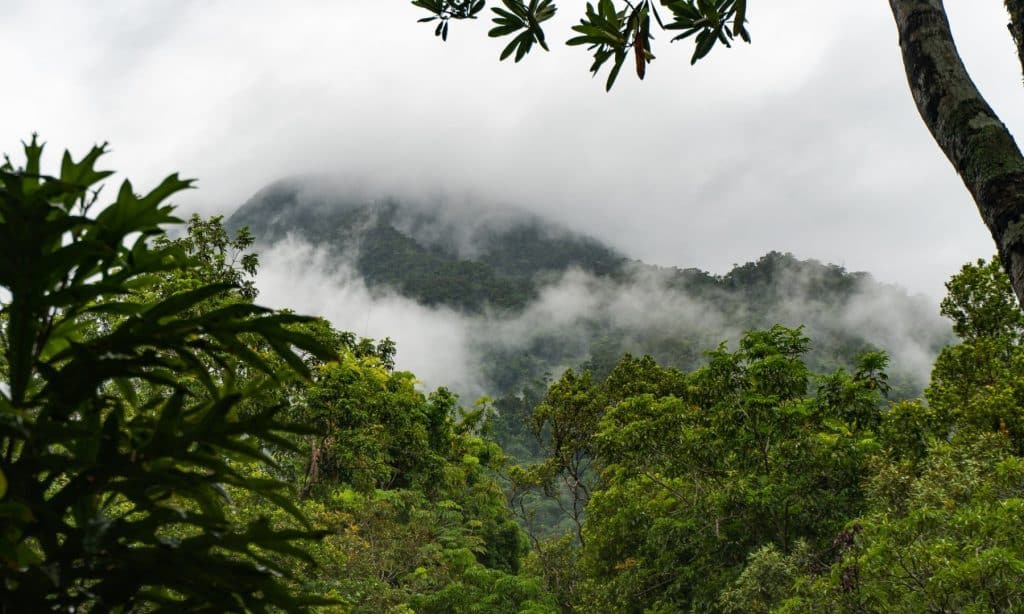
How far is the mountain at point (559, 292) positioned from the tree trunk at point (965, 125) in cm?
3902

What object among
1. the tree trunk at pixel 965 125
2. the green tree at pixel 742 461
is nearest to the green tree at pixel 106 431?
the tree trunk at pixel 965 125

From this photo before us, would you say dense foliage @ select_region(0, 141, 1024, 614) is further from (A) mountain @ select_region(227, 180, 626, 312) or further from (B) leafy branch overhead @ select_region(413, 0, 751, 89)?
(A) mountain @ select_region(227, 180, 626, 312)

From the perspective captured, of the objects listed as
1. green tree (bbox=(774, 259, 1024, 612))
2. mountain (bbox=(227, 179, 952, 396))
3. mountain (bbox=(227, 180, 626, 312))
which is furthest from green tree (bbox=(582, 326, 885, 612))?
mountain (bbox=(227, 180, 626, 312))

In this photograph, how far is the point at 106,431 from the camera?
0.90 metres

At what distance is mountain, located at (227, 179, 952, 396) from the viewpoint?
185 feet

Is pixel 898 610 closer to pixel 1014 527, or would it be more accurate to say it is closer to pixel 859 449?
pixel 1014 527

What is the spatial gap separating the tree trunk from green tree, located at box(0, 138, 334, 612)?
122cm

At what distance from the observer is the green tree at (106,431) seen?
0.85 metres

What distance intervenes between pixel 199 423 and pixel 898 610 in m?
5.62

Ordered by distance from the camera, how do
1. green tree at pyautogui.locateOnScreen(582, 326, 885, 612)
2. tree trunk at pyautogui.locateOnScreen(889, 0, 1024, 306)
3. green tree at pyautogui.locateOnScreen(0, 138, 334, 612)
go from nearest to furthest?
green tree at pyautogui.locateOnScreen(0, 138, 334, 612) < tree trunk at pyautogui.locateOnScreen(889, 0, 1024, 306) < green tree at pyautogui.locateOnScreen(582, 326, 885, 612)

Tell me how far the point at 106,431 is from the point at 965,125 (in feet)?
5.23

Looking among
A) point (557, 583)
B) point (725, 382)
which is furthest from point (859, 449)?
point (557, 583)

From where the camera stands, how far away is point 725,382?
9930 mm

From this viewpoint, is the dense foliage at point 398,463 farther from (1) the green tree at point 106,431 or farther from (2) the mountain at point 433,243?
(2) the mountain at point 433,243
